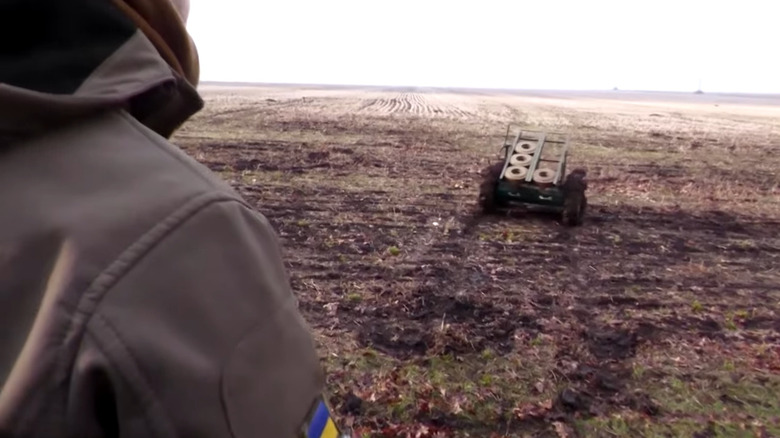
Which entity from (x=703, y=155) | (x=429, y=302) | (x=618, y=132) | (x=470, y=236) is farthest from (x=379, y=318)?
(x=618, y=132)

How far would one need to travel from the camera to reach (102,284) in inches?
34.6

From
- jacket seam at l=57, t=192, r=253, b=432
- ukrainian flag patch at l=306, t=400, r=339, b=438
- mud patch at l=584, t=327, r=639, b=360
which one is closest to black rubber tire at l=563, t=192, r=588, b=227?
mud patch at l=584, t=327, r=639, b=360

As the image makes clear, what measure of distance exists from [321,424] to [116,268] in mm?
420

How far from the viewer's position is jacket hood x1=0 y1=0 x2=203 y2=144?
94 centimetres

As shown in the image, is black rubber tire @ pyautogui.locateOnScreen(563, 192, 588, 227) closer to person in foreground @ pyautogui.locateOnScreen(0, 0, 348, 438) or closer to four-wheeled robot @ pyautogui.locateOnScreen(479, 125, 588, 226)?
four-wheeled robot @ pyautogui.locateOnScreen(479, 125, 588, 226)

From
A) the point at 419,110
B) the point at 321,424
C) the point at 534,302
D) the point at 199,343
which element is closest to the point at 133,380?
the point at 199,343

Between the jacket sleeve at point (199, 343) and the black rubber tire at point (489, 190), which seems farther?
the black rubber tire at point (489, 190)

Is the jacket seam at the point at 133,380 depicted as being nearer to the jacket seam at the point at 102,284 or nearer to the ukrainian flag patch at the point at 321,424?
the jacket seam at the point at 102,284

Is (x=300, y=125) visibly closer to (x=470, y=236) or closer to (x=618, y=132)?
(x=618, y=132)

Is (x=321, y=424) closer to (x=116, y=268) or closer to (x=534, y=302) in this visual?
(x=116, y=268)

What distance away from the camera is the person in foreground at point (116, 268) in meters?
0.87

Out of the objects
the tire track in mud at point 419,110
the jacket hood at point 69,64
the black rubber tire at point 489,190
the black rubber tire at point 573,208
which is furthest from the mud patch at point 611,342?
the tire track in mud at point 419,110

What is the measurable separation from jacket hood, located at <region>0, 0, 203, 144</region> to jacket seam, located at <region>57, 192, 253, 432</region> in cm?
20

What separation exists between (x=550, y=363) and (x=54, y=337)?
454 centimetres
